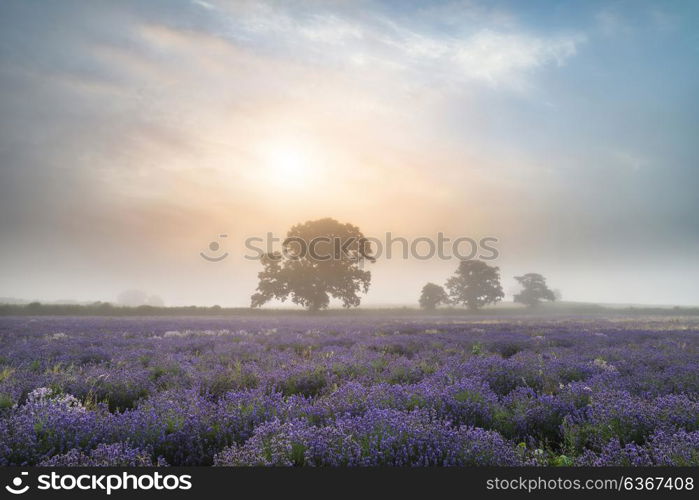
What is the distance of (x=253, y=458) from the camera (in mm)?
2602

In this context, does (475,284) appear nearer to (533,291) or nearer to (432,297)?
(432,297)

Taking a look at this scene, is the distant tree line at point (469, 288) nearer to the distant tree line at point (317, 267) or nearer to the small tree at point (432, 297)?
the small tree at point (432, 297)

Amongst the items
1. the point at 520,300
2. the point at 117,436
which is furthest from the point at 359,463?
the point at 520,300

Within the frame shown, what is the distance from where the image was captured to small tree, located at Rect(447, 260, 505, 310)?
63625 mm

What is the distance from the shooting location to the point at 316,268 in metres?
39.5

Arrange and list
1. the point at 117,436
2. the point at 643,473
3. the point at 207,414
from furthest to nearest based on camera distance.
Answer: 1. the point at 207,414
2. the point at 117,436
3. the point at 643,473

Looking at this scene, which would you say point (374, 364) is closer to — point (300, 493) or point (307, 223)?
point (300, 493)

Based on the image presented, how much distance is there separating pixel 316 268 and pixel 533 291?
58058 mm

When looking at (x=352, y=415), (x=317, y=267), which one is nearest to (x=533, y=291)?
(x=317, y=267)

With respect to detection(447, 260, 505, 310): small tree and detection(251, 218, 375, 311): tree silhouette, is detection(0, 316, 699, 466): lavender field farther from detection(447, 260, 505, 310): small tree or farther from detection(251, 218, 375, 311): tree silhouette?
detection(447, 260, 505, 310): small tree

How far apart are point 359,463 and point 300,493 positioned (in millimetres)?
446

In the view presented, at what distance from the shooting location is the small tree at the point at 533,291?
78.2 m

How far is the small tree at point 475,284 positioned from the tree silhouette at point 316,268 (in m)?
29.5

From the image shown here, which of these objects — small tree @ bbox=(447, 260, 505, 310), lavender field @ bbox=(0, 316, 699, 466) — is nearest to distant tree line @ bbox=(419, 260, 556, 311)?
small tree @ bbox=(447, 260, 505, 310)
